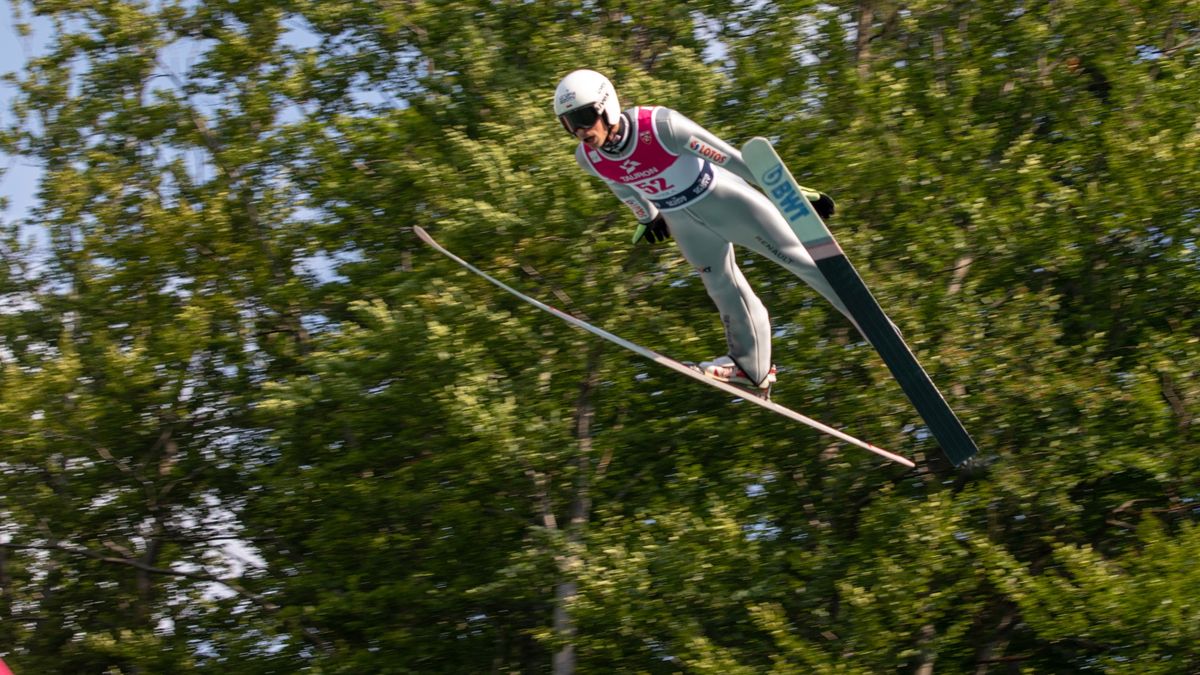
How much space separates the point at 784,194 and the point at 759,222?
1.32ft

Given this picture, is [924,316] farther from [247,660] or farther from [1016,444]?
[247,660]

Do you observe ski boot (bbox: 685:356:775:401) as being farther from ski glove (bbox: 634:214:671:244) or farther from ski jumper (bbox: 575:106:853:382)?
ski glove (bbox: 634:214:671:244)

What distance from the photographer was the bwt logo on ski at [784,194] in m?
6.61

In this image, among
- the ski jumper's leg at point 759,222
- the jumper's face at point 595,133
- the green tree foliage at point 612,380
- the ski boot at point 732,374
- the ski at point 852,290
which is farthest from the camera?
the green tree foliage at point 612,380

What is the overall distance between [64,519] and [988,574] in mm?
10517

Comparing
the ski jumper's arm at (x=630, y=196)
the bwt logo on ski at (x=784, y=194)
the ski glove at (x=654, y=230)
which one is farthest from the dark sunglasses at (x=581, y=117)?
the ski glove at (x=654, y=230)

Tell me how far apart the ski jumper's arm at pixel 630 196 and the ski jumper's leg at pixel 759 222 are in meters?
0.34

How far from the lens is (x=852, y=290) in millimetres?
7027

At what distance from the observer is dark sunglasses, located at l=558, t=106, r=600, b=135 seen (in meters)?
6.64

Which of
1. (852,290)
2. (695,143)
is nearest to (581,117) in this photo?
(695,143)

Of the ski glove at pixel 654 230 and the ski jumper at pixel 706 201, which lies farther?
the ski glove at pixel 654 230

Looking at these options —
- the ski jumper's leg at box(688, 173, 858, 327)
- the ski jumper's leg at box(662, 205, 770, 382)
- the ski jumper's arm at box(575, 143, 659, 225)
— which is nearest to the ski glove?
the ski jumper's arm at box(575, 143, 659, 225)

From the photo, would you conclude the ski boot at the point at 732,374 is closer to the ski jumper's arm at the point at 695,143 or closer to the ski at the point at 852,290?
the ski at the point at 852,290

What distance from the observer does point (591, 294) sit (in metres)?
13.9
